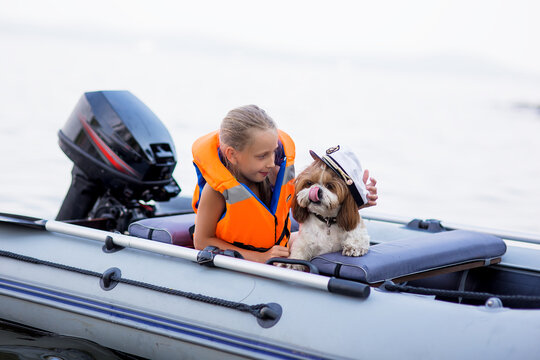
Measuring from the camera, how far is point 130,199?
3.09 meters

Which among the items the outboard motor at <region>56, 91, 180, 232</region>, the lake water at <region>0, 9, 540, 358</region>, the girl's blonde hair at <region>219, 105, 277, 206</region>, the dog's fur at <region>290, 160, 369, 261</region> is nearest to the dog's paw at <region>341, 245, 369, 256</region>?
the dog's fur at <region>290, 160, 369, 261</region>

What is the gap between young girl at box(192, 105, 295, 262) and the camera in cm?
218

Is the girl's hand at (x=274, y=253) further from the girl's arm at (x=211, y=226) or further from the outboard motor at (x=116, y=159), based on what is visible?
the outboard motor at (x=116, y=159)

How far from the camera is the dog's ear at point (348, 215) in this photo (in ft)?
6.71

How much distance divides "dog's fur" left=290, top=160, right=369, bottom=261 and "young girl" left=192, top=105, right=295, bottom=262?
0.12 meters

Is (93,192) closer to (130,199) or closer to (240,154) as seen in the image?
(130,199)

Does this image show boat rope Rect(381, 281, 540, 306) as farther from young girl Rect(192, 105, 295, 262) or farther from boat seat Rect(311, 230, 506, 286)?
young girl Rect(192, 105, 295, 262)

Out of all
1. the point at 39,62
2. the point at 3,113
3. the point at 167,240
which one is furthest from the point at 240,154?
the point at 39,62

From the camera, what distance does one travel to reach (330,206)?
6.57ft

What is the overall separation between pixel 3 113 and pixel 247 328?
9.82m

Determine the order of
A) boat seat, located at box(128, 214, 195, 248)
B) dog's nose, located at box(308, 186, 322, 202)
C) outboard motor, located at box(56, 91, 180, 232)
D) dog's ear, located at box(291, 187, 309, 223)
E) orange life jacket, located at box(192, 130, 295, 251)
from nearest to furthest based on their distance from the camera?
1. dog's nose, located at box(308, 186, 322, 202)
2. dog's ear, located at box(291, 187, 309, 223)
3. orange life jacket, located at box(192, 130, 295, 251)
4. boat seat, located at box(128, 214, 195, 248)
5. outboard motor, located at box(56, 91, 180, 232)

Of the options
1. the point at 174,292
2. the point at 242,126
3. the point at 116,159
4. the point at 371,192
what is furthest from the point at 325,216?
the point at 116,159

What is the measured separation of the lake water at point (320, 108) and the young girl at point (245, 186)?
0.63 feet

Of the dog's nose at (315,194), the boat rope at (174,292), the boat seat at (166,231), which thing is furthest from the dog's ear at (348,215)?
the boat seat at (166,231)
